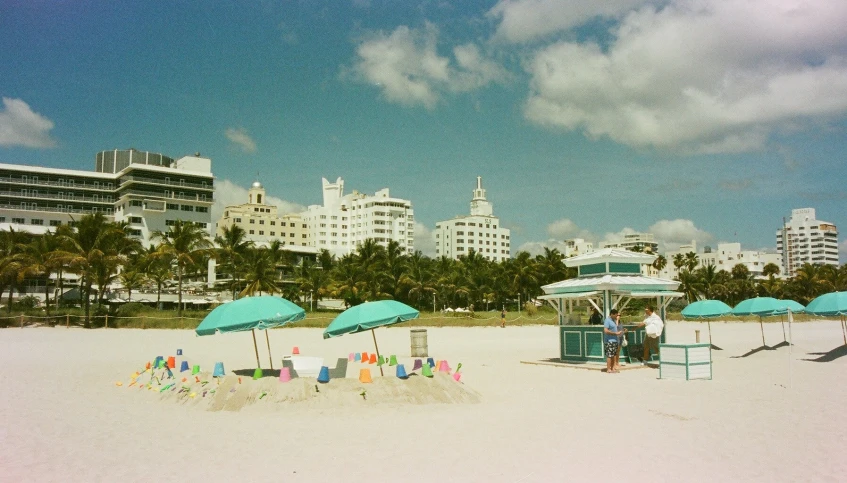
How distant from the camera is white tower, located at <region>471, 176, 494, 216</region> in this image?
535ft

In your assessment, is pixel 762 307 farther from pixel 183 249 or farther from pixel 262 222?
pixel 262 222

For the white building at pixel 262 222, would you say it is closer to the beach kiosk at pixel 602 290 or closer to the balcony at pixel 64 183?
the balcony at pixel 64 183

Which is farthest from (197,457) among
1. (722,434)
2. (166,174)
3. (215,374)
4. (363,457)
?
(166,174)

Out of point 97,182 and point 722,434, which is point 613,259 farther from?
point 97,182

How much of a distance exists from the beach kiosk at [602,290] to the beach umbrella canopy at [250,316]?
8.45 metres

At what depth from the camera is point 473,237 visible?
144 metres

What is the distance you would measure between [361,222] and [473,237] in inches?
1304

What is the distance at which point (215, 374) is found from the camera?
41.6ft

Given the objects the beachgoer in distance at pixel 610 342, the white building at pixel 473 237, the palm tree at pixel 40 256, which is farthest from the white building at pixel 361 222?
the beachgoer in distance at pixel 610 342

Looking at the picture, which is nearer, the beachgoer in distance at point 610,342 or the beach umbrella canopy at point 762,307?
the beachgoer in distance at point 610,342

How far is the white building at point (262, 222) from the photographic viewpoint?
105125 millimetres

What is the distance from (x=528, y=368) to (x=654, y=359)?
3.60 meters

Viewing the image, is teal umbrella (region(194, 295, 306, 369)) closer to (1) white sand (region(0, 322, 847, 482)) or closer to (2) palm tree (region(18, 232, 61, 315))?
(1) white sand (region(0, 322, 847, 482))

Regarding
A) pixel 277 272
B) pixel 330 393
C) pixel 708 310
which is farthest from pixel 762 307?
pixel 277 272
